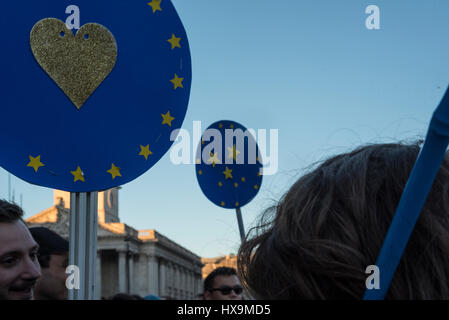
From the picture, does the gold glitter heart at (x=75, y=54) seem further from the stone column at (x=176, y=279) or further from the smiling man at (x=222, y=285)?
the stone column at (x=176, y=279)

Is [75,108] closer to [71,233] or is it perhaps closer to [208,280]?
[71,233]

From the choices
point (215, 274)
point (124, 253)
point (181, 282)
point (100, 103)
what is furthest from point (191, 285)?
point (100, 103)

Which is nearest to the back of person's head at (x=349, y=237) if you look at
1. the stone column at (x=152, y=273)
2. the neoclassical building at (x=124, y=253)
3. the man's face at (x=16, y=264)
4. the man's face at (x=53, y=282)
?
the man's face at (x=16, y=264)

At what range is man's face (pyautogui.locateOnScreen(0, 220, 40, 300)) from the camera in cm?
276

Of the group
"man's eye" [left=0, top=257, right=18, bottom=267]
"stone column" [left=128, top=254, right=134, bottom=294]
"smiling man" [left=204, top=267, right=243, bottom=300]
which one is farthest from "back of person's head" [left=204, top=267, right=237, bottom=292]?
"stone column" [left=128, top=254, right=134, bottom=294]

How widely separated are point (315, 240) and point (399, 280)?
0.43ft

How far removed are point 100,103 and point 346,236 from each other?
139 cm

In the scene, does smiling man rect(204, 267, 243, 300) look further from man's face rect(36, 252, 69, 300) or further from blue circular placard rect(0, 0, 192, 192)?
blue circular placard rect(0, 0, 192, 192)

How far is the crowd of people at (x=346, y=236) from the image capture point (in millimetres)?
848

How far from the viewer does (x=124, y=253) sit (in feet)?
199

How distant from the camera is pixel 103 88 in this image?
6.84 ft

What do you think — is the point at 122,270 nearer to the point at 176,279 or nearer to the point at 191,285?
the point at 176,279

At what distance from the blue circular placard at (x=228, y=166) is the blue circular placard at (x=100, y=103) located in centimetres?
292

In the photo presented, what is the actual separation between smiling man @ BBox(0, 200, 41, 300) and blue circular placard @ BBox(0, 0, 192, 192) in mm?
1027
